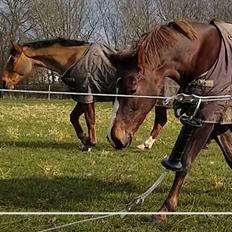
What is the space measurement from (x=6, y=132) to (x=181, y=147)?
26.6ft

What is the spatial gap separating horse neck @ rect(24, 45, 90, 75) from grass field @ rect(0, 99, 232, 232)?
148cm

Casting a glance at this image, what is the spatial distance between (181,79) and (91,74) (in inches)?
175

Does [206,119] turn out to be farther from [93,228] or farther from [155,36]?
[93,228]

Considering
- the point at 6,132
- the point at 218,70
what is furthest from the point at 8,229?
the point at 6,132

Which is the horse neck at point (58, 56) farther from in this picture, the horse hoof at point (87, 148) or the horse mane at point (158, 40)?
the horse mane at point (158, 40)

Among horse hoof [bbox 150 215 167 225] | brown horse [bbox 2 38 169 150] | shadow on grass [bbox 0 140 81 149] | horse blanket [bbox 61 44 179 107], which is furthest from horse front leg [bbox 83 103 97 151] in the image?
horse hoof [bbox 150 215 167 225]

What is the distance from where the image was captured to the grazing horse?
14.9 ft

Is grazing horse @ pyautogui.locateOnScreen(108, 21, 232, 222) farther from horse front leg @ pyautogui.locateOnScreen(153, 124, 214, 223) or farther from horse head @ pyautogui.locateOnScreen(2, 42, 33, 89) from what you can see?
horse head @ pyautogui.locateOnScreen(2, 42, 33, 89)

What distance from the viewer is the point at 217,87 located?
4660mm

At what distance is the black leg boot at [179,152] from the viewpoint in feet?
15.0

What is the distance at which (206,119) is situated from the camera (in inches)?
185

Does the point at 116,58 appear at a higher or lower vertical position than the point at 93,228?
higher

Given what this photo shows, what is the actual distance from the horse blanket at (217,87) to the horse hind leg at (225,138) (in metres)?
0.35

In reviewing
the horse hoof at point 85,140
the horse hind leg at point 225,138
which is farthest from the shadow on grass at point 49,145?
the horse hind leg at point 225,138
